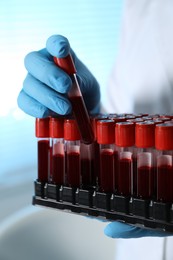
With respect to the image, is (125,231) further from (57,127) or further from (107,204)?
(57,127)

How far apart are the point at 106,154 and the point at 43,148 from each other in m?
0.18

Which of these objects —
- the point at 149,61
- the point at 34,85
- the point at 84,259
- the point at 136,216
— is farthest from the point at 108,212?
the point at 84,259

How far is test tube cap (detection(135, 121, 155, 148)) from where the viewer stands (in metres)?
0.89

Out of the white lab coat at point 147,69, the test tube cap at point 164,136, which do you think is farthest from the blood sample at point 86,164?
the white lab coat at point 147,69

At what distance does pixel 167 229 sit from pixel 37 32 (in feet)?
3.85

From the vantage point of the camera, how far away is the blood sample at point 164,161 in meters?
0.86

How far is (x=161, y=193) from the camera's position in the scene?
2.94 feet

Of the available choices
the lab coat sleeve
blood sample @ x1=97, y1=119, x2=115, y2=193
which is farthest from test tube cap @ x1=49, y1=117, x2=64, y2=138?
the lab coat sleeve

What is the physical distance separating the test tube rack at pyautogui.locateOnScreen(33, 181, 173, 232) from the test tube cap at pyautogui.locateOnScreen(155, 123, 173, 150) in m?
0.12

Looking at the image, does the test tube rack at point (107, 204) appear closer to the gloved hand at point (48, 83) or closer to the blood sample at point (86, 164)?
the blood sample at point (86, 164)

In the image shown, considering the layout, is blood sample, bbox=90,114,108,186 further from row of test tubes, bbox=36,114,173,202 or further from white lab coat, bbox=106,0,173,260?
white lab coat, bbox=106,0,173,260

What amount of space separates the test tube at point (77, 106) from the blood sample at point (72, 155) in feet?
0.05

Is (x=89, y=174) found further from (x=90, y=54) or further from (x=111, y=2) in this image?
(x=111, y=2)

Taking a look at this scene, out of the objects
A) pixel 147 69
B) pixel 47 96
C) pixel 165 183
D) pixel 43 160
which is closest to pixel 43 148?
pixel 43 160
